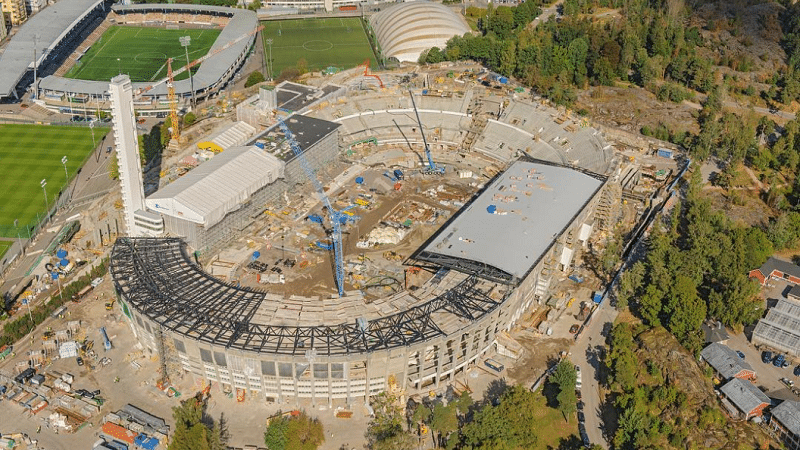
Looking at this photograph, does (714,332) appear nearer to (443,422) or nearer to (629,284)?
(629,284)

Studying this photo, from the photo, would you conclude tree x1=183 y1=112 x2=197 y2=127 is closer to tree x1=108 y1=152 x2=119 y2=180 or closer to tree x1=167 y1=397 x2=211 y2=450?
tree x1=108 y1=152 x2=119 y2=180

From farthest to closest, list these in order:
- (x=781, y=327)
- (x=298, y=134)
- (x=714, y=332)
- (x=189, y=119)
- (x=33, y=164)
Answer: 1. (x=189, y=119)
2. (x=33, y=164)
3. (x=298, y=134)
4. (x=714, y=332)
5. (x=781, y=327)

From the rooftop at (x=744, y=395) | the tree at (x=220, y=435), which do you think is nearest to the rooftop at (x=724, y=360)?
the rooftop at (x=744, y=395)

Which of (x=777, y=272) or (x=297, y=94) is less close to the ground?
(x=297, y=94)

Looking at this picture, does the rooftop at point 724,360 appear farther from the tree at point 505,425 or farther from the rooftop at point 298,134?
the rooftop at point 298,134

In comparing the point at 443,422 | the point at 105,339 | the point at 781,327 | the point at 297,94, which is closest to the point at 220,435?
the point at 105,339

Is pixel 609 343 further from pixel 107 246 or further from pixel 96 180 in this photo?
pixel 96 180

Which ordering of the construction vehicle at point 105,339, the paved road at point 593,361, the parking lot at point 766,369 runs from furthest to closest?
the construction vehicle at point 105,339
the parking lot at point 766,369
the paved road at point 593,361
